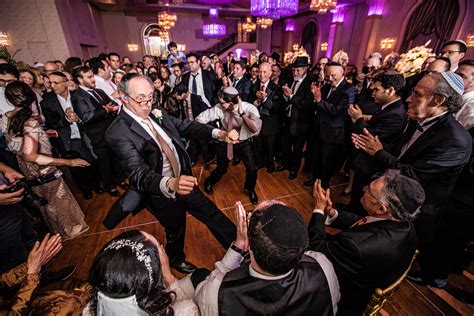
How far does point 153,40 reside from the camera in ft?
56.5

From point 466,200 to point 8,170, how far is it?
13.8 feet

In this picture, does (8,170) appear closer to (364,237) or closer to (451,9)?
(364,237)

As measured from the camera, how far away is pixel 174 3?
1430cm

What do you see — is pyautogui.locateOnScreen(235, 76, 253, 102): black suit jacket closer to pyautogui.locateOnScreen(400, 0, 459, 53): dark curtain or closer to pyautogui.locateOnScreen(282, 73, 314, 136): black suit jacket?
pyautogui.locateOnScreen(282, 73, 314, 136): black suit jacket

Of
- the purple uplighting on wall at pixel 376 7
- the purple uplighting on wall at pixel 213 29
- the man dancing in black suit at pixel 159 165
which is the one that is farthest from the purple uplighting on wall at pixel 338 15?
A: the man dancing in black suit at pixel 159 165

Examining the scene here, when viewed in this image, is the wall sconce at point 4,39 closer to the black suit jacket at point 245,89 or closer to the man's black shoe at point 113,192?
the man's black shoe at point 113,192

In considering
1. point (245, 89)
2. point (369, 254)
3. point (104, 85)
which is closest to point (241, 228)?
point (369, 254)

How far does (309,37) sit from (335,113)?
1640 centimetres

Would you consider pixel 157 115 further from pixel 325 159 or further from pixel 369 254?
pixel 325 159

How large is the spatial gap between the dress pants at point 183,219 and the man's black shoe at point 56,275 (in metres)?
1.12

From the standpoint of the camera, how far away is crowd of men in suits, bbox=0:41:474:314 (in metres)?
1.25

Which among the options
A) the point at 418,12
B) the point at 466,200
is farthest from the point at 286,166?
the point at 418,12

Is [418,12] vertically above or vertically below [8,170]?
above

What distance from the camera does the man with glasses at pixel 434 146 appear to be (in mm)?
1650
